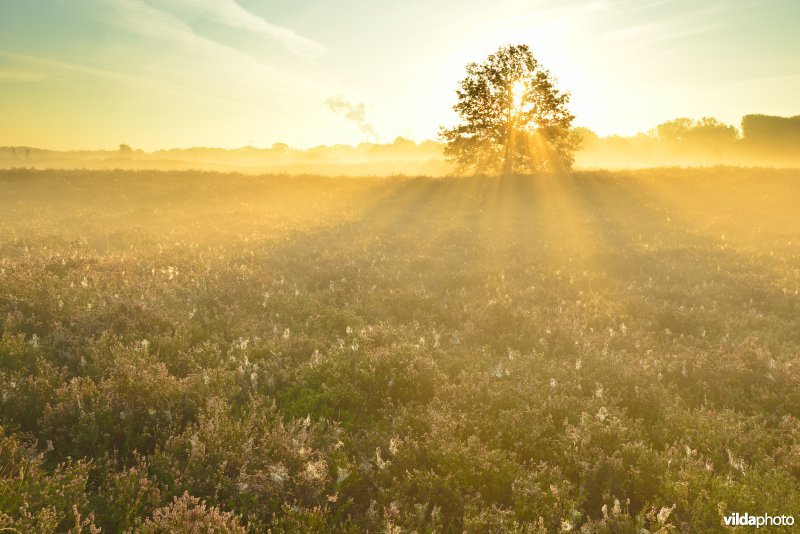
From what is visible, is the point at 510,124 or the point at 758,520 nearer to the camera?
the point at 758,520

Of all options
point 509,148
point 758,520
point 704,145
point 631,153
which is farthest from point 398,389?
point 631,153

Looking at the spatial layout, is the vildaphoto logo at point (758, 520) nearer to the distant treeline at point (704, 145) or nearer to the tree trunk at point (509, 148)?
the tree trunk at point (509, 148)

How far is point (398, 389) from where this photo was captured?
6.22 metres

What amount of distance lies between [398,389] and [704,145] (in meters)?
127

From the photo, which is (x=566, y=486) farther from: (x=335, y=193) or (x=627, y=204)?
(x=335, y=193)

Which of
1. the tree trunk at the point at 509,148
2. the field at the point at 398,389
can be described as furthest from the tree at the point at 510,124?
the field at the point at 398,389

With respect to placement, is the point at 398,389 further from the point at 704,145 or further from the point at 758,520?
the point at 704,145

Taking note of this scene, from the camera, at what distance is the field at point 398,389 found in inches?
156

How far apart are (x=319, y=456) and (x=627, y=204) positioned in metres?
24.3

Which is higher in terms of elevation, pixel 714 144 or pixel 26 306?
pixel 714 144

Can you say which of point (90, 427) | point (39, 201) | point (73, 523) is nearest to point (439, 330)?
point (90, 427)

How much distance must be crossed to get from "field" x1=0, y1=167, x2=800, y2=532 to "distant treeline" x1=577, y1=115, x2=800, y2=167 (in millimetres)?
38912

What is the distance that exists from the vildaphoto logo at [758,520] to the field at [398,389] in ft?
0.38

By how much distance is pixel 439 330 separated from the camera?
29.6 ft
